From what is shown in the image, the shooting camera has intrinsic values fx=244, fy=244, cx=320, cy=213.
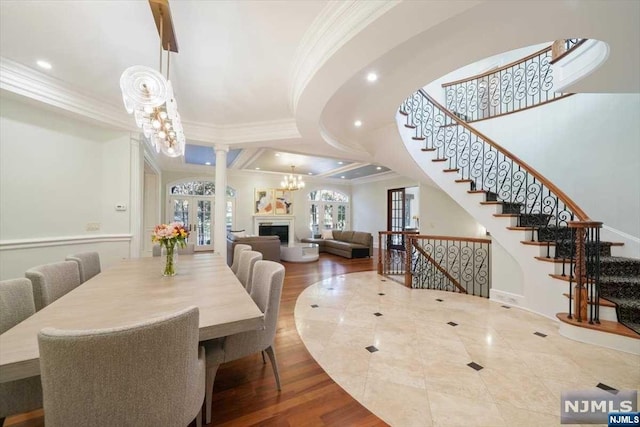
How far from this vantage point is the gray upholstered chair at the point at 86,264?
2.44m

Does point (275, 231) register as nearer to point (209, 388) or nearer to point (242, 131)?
point (242, 131)

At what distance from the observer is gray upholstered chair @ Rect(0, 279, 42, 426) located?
1.12 m

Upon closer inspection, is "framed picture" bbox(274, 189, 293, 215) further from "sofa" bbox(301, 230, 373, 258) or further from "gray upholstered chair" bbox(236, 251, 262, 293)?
"gray upholstered chair" bbox(236, 251, 262, 293)

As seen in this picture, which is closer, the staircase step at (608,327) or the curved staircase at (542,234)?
the staircase step at (608,327)

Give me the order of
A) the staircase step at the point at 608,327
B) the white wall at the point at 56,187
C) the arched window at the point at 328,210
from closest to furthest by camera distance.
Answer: the staircase step at the point at 608,327 → the white wall at the point at 56,187 → the arched window at the point at 328,210

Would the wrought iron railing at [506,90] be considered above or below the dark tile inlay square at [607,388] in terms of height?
above

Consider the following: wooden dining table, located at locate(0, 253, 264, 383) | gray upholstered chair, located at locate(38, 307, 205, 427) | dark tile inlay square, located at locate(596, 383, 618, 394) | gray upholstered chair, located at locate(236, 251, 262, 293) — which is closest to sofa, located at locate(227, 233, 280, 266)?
gray upholstered chair, located at locate(236, 251, 262, 293)

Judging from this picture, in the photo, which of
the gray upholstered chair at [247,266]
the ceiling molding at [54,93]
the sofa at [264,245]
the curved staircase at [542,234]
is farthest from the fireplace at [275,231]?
the gray upholstered chair at [247,266]

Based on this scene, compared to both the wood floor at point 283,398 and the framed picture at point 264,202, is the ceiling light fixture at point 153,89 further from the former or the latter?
the framed picture at point 264,202

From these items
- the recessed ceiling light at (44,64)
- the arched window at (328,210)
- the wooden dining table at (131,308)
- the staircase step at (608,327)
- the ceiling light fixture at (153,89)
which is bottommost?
the staircase step at (608,327)

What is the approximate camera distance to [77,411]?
0.85m

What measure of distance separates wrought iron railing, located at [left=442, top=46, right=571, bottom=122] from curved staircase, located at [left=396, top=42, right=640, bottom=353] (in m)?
0.15

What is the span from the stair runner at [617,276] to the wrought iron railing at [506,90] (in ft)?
7.89

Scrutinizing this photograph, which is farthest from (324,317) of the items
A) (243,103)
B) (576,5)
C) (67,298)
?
(576,5)
